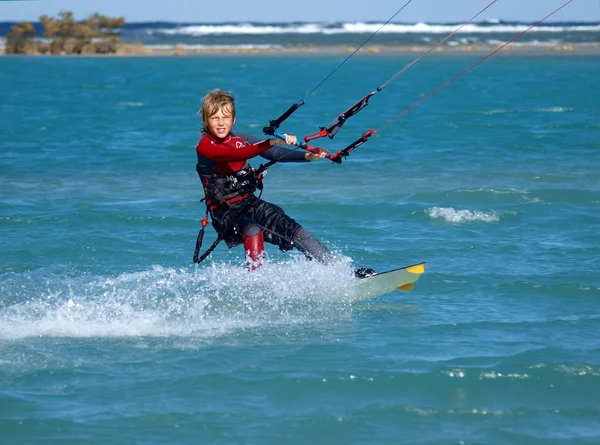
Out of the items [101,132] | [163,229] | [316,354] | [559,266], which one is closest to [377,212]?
[163,229]

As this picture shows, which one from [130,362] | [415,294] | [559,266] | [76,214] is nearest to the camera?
[130,362]

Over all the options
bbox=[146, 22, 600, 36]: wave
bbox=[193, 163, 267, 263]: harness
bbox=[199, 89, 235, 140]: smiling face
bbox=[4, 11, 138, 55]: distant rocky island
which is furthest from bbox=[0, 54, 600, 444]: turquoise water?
bbox=[146, 22, 600, 36]: wave

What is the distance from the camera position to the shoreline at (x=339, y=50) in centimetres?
8919

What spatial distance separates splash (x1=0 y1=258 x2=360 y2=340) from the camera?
6.93m

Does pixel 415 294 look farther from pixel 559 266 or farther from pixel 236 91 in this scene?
pixel 236 91

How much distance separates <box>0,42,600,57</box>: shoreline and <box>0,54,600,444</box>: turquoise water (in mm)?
74246

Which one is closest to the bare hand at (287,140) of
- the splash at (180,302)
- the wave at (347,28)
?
the splash at (180,302)

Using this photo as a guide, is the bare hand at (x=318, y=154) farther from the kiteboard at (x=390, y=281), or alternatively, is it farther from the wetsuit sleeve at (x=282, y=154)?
the kiteboard at (x=390, y=281)

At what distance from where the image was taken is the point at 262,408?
5.67 m

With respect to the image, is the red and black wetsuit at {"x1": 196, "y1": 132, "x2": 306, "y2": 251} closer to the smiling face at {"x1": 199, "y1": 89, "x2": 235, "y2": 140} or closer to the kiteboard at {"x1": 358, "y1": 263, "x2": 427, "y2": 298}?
the smiling face at {"x1": 199, "y1": 89, "x2": 235, "y2": 140}

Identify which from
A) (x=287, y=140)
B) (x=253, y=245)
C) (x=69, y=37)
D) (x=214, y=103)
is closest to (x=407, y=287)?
(x=253, y=245)

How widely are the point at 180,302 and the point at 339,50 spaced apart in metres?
92.6

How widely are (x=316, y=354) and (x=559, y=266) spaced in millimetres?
3290

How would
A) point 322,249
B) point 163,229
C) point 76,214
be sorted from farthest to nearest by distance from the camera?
point 76,214, point 163,229, point 322,249
